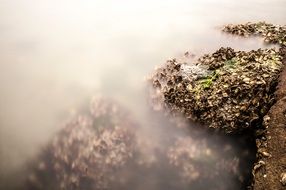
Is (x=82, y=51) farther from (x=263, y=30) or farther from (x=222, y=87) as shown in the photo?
(x=263, y=30)

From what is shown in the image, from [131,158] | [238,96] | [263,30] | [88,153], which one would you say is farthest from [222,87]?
[263,30]

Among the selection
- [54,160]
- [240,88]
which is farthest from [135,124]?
[240,88]

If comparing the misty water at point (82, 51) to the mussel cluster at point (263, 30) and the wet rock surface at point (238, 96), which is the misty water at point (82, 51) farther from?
the wet rock surface at point (238, 96)

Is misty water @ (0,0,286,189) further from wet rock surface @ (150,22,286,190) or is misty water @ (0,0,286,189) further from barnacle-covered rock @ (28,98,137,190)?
wet rock surface @ (150,22,286,190)

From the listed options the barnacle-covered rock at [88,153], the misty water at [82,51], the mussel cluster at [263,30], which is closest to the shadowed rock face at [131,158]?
the barnacle-covered rock at [88,153]

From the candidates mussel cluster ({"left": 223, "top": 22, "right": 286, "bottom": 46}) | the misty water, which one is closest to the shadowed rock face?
the misty water
